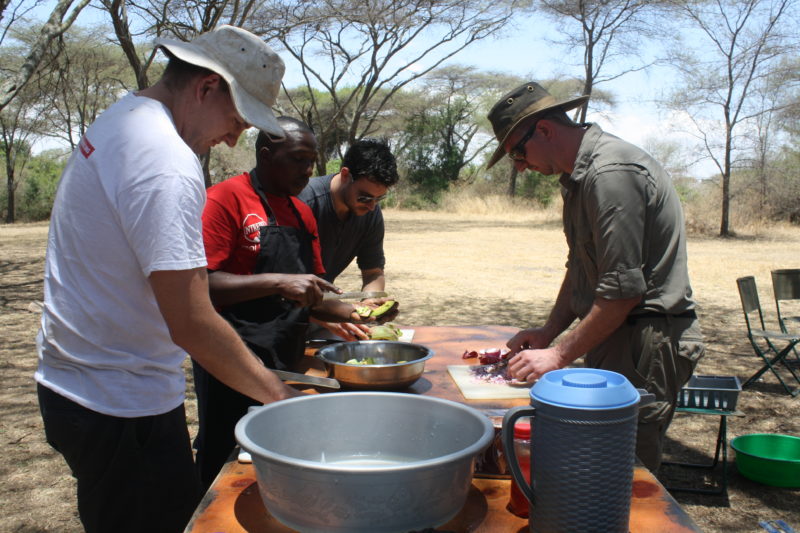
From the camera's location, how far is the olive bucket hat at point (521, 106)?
2.31 meters

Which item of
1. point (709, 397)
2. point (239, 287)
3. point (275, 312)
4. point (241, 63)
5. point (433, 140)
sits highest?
point (433, 140)

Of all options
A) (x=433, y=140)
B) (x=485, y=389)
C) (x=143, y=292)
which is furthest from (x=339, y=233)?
(x=433, y=140)

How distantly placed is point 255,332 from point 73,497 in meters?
1.83

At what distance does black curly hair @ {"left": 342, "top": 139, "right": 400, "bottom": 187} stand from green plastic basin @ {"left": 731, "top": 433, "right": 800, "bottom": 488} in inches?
94.4

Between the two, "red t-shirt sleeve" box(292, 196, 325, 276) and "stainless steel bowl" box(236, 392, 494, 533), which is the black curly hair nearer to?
"red t-shirt sleeve" box(292, 196, 325, 276)

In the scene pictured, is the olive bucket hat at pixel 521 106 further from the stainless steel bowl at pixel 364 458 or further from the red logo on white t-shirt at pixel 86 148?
the red logo on white t-shirt at pixel 86 148

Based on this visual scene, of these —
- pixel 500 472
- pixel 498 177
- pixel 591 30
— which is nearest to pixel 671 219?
pixel 500 472

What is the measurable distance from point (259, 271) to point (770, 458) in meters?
2.87

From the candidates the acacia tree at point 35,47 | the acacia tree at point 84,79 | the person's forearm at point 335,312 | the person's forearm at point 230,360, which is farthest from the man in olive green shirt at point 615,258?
the acacia tree at point 84,79

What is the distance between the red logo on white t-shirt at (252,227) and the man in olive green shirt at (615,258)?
3.05ft

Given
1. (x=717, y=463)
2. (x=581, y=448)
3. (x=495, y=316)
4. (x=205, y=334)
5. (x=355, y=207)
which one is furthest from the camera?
(x=495, y=316)

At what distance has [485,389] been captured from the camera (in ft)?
6.84

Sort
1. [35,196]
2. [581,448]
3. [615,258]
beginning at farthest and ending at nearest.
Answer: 1. [35,196]
2. [615,258]
3. [581,448]

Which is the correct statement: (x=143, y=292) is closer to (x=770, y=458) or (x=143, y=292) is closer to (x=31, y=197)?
(x=770, y=458)
